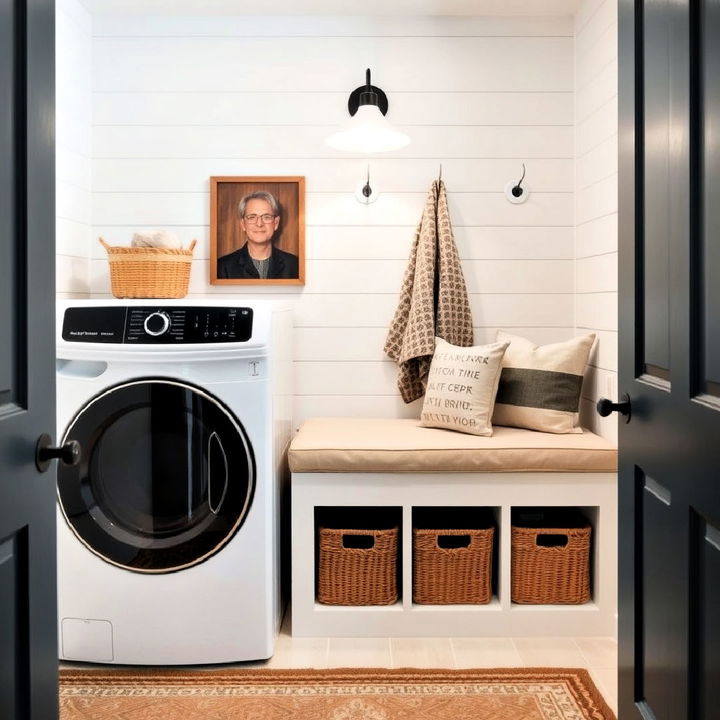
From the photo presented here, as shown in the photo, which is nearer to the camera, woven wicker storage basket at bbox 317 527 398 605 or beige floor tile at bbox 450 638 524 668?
beige floor tile at bbox 450 638 524 668

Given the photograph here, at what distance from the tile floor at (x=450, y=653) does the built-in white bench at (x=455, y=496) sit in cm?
4

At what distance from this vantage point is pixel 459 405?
2746mm

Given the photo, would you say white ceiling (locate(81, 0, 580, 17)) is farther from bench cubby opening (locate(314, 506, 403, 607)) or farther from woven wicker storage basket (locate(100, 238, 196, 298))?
bench cubby opening (locate(314, 506, 403, 607))

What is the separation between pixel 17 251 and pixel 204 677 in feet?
5.38

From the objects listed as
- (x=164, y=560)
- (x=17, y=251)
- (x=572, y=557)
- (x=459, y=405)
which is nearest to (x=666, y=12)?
(x=17, y=251)

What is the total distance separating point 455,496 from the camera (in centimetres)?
259

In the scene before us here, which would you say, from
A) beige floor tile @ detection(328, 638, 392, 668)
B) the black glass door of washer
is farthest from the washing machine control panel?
beige floor tile @ detection(328, 638, 392, 668)

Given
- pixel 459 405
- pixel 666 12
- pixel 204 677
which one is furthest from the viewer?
pixel 459 405

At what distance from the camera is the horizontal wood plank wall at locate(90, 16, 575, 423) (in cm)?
313

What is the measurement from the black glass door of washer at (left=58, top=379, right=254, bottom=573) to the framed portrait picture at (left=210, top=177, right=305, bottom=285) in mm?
947

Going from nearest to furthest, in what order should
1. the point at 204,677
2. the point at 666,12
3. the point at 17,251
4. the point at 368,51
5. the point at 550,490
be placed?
the point at 17,251 → the point at 666,12 → the point at 204,677 → the point at 550,490 → the point at 368,51

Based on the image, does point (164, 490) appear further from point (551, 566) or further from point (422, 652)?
point (551, 566)

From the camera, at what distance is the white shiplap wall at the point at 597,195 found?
2.67 meters

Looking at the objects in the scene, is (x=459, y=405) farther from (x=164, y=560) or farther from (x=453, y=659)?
(x=164, y=560)
